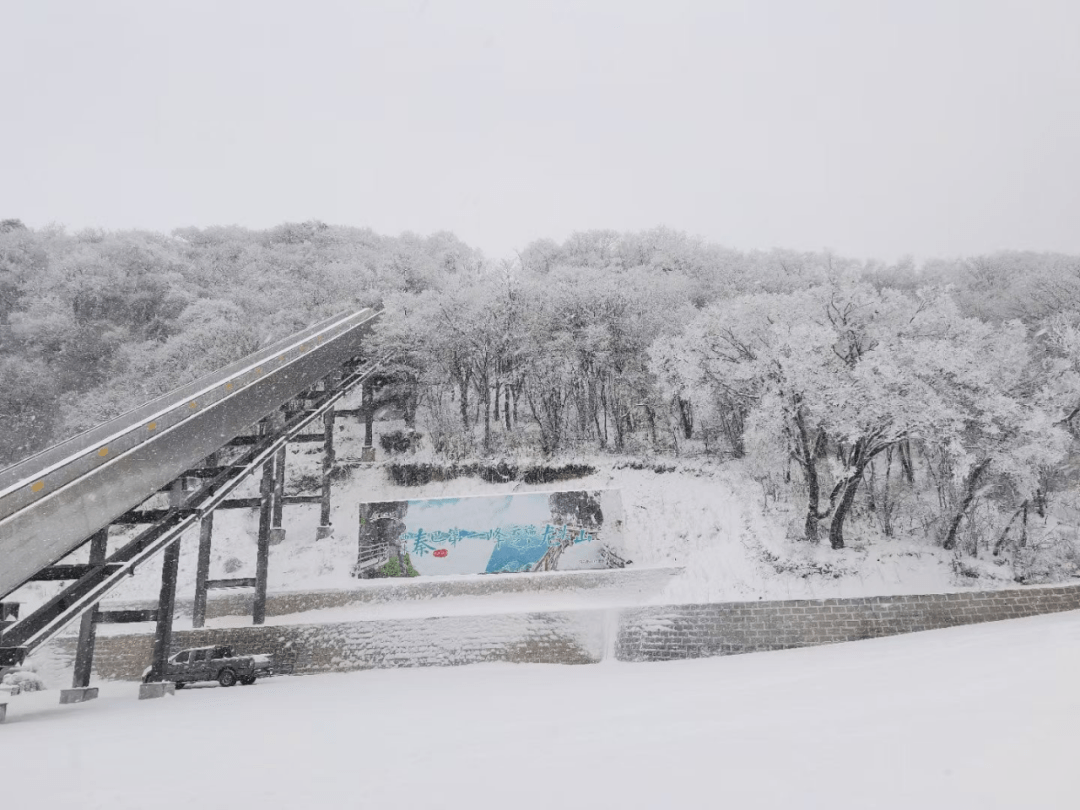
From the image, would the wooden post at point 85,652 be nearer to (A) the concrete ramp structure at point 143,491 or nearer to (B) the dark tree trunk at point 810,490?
(A) the concrete ramp structure at point 143,491

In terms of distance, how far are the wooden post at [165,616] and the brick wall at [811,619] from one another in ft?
29.3

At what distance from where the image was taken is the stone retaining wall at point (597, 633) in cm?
1304

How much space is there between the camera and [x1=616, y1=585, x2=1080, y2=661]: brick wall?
42.5 feet

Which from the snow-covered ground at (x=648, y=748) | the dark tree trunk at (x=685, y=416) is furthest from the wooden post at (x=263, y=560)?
the dark tree trunk at (x=685, y=416)

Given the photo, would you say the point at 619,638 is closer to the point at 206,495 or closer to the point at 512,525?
the point at 512,525

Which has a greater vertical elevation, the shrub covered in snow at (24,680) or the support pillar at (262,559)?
the support pillar at (262,559)

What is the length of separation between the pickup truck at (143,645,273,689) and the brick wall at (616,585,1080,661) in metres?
7.60

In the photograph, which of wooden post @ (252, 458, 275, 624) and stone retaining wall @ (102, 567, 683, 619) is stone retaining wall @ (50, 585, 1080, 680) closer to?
wooden post @ (252, 458, 275, 624)

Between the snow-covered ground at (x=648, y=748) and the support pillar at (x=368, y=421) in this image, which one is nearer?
the snow-covered ground at (x=648, y=748)

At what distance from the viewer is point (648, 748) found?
3166mm

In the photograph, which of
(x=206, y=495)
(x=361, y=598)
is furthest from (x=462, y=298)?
(x=206, y=495)

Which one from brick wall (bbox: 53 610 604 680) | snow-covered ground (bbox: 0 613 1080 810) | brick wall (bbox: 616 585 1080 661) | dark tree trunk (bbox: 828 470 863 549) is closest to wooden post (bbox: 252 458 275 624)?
brick wall (bbox: 53 610 604 680)

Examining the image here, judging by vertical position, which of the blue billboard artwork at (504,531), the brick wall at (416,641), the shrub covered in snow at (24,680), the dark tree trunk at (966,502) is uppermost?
the dark tree trunk at (966,502)

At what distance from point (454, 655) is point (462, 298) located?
45.2 ft
